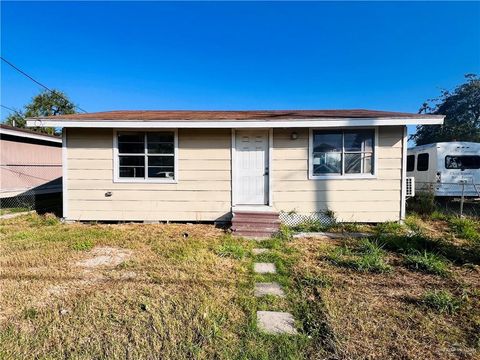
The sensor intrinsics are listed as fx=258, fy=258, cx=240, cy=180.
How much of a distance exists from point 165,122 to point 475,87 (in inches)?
1335

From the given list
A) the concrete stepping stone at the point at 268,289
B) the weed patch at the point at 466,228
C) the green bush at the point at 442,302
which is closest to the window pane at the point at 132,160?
the concrete stepping stone at the point at 268,289

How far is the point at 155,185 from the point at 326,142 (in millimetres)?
4169

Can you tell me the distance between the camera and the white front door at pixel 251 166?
6145mm

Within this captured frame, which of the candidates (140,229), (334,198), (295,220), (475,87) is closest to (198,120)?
(140,229)

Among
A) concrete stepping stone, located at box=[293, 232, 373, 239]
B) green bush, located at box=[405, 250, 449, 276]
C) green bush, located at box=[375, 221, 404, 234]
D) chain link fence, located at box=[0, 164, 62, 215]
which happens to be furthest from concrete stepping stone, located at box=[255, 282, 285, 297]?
chain link fence, located at box=[0, 164, 62, 215]

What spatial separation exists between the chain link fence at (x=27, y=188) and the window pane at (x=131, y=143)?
116 inches

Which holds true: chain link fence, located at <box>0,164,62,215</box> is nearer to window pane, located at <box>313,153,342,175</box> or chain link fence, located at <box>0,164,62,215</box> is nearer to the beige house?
the beige house

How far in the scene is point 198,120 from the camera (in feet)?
18.8

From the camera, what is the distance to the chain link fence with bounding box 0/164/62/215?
8.12 meters

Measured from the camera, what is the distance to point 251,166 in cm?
619

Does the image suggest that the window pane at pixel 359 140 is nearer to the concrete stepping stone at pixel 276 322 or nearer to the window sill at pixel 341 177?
the window sill at pixel 341 177

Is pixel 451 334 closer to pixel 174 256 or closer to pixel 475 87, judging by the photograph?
pixel 174 256

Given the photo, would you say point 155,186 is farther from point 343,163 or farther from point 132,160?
point 343,163

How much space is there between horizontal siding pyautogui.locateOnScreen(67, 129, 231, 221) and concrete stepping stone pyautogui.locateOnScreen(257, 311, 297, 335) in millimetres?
3771
